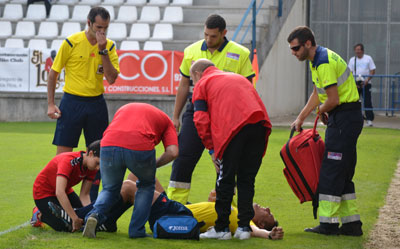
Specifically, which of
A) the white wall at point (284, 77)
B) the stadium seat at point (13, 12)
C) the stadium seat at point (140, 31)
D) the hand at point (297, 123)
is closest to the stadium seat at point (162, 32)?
the stadium seat at point (140, 31)

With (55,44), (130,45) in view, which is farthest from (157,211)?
(55,44)

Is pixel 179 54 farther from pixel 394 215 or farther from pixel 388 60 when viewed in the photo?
pixel 394 215

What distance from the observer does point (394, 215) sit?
7.73 m

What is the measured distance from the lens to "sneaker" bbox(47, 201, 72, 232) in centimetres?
634

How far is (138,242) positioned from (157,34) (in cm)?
1533

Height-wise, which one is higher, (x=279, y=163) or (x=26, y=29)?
(x=26, y=29)

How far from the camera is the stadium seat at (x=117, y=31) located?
69.1 ft

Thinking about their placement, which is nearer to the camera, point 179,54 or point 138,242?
point 138,242

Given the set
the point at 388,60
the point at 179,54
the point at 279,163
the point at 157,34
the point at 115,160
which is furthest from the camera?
the point at 388,60

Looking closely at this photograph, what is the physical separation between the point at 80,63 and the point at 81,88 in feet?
0.87

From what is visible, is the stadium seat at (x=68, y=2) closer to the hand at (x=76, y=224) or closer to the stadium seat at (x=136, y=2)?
the stadium seat at (x=136, y=2)

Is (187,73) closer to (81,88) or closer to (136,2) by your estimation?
(81,88)

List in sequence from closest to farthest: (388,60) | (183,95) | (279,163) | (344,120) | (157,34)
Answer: (344,120)
(183,95)
(279,163)
(157,34)
(388,60)

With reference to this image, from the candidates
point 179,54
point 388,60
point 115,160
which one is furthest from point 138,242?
point 388,60
